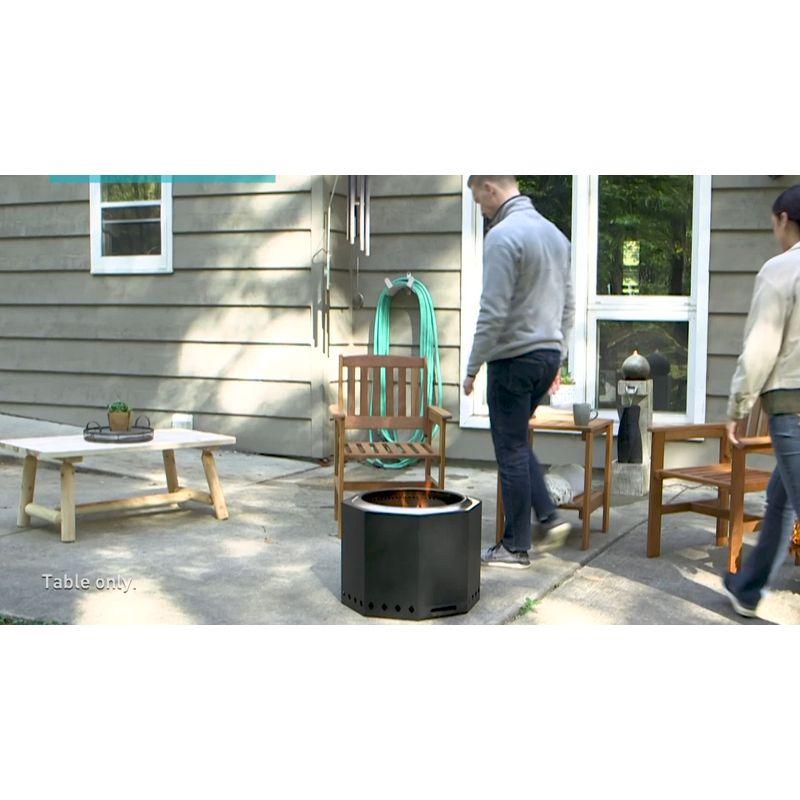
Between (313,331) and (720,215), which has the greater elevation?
(720,215)

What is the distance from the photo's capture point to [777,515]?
141 inches

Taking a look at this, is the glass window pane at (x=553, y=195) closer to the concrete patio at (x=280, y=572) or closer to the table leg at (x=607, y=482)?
the concrete patio at (x=280, y=572)

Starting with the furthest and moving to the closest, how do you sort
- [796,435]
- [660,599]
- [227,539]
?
[227,539], [660,599], [796,435]

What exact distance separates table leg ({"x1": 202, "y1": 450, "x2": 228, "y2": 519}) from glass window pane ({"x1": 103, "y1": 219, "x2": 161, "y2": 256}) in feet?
9.13

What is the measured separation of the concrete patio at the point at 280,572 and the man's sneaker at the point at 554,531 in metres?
0.08

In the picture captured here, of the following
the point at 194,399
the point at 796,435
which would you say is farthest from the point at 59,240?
the point at 796,435

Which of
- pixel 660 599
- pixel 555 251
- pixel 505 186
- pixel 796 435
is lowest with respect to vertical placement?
pixel 660 599

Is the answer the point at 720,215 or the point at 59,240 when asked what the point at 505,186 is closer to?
the point at 720,215

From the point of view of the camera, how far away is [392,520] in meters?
3.63

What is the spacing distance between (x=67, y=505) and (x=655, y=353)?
11.4 ft

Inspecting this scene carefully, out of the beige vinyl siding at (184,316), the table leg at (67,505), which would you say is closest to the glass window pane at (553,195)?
the beige vinyl siding at (184,316)

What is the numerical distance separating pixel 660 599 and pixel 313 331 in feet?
11.7

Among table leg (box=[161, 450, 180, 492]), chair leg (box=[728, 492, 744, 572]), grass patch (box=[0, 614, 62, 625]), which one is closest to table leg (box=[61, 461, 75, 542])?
table leg (box=[161, 450, 180, 492])

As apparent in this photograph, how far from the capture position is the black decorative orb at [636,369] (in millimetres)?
6242
